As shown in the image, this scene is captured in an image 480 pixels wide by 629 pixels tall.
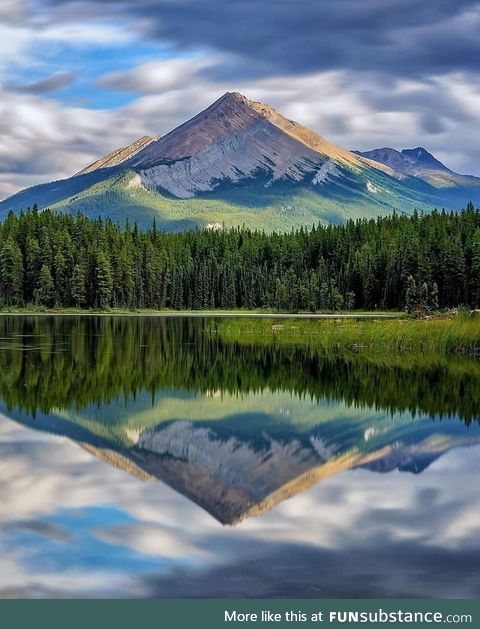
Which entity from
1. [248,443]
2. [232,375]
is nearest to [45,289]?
[232,375]

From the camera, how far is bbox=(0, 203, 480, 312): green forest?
474 feet

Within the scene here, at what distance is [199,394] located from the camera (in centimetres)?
3675

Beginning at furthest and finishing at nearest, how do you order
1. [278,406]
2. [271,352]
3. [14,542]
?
1. [271,352]
2. [278,406]
3. [14,542]

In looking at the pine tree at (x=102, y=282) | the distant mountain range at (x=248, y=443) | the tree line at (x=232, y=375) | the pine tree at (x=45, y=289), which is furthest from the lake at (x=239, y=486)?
the pine tree at (x=102, y=282)

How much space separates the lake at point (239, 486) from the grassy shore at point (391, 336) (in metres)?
14.8

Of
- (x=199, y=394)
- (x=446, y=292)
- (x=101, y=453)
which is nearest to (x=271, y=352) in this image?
(x=199, y=394)

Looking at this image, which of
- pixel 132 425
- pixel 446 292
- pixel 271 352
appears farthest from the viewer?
pixel 446 292

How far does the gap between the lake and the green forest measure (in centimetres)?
9738

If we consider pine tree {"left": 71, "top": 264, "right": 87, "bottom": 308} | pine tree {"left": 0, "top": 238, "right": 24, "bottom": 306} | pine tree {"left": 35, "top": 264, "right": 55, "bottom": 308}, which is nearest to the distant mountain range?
pine tree {"left": 71, "top": 264, "right": 87, "bottom": 308}

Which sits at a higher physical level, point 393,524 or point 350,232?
point 350,232

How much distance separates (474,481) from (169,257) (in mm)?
169990

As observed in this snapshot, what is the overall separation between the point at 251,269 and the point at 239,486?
166m

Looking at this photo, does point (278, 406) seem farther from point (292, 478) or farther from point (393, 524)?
point (393, 524)

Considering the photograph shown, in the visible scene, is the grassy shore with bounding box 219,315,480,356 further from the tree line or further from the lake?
the lake
